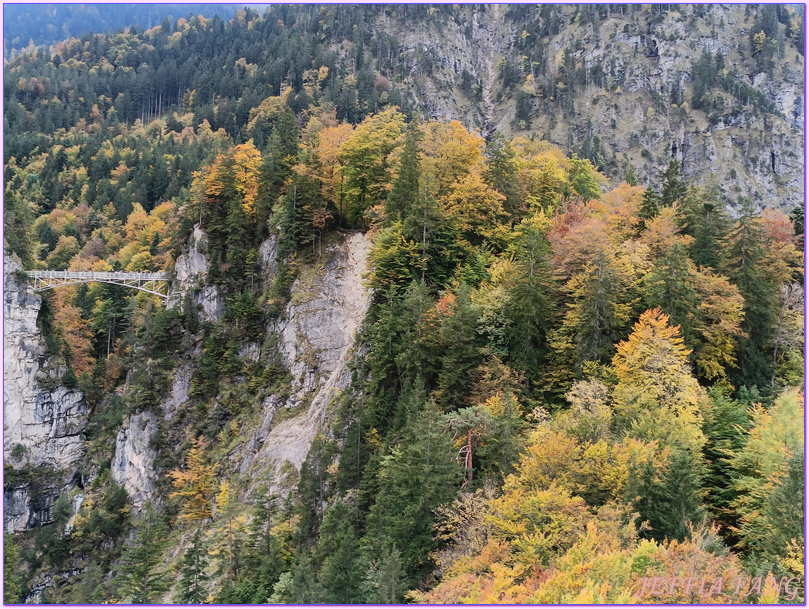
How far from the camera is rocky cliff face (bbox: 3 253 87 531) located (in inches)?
2439

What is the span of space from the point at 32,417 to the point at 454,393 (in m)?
48.4

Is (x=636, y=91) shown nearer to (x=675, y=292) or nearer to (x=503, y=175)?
(x=503, y=175)

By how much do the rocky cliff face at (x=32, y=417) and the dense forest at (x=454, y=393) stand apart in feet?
3.51

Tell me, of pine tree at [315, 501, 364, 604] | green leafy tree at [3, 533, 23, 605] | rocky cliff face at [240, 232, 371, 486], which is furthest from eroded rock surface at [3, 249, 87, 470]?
pine tree at [315, 501, 364, 604]

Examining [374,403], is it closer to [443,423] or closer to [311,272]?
[443,423]

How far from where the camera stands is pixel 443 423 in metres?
31.2

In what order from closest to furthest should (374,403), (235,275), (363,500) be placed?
(363,500)
(374,403)
(235,275)

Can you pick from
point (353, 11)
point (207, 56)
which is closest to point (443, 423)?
point (353, 11)

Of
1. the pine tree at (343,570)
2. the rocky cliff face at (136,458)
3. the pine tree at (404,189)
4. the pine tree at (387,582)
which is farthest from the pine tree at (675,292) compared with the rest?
the rocky cliff face at (136,458)

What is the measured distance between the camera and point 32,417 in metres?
63.9

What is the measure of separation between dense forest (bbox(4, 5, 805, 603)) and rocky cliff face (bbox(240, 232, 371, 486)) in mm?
853

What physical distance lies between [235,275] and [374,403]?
23316 mm

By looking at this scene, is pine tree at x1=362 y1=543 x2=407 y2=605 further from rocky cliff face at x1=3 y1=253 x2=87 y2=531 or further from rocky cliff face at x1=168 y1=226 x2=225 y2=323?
rocky cliff face at x1=3 y1=253 x2=87 y2=531

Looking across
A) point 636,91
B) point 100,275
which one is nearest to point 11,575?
point 100,275
